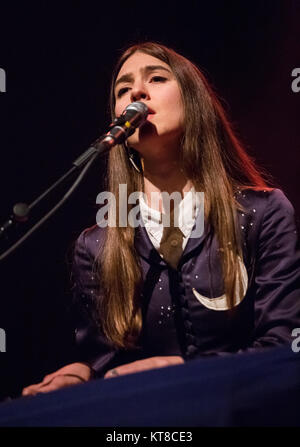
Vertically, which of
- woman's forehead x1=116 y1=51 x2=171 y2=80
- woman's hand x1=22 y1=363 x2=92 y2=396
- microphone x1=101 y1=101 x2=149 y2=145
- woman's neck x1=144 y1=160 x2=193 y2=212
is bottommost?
woman's hand x1=22 y1=363 x2=92 y2=396

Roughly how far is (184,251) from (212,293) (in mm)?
174

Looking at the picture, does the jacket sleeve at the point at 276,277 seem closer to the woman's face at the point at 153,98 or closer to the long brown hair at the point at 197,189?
the long brown hair at the point at 197,189

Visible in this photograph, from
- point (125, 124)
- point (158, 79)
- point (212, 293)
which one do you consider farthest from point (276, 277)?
point (158, 79)

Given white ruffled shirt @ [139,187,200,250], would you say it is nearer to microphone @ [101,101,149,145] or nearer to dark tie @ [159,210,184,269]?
dark tie @ [159,210,184,269]

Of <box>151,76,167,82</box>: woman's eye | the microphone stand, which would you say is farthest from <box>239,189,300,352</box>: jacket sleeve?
the microphone stand

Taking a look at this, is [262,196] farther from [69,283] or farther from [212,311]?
[69,283]

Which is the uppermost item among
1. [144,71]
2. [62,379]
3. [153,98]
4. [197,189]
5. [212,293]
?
[144,71]

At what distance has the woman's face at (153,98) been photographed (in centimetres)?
163

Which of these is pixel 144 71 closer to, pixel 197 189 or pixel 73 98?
pixel 197 189

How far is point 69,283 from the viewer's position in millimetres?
2168

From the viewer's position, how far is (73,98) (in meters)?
2.20

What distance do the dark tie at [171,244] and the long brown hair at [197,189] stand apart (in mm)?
110

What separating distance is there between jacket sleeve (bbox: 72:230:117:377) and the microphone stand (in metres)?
0.73

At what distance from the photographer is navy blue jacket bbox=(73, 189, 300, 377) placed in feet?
5.05
